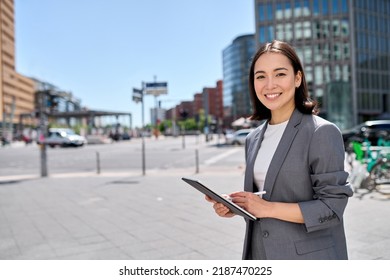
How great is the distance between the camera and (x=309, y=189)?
1.27 m

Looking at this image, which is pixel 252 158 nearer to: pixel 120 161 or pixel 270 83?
pixel 270 83

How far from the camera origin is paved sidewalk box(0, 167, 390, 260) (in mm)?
3568

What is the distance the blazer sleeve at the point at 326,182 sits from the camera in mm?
1202

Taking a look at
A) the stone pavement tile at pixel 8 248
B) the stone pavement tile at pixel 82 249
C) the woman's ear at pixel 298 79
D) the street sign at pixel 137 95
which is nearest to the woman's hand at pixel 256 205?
the woman's ear at pixel 298 79

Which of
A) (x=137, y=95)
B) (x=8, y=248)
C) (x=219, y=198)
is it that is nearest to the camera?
(x=219, y=198)

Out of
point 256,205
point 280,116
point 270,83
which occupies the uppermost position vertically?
point 270,83

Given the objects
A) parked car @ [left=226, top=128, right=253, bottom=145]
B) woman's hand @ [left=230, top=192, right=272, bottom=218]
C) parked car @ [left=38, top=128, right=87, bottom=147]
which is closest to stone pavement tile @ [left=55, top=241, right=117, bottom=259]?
woman's hand @ [left=230, top=192, right=272, bottom=218]

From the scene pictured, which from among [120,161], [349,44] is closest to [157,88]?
[120,161]

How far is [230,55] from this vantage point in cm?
298

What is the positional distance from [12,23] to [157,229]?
274 cm

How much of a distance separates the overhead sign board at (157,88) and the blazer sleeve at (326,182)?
1.69 meters

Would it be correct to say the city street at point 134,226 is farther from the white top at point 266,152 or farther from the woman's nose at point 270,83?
the woman's nose at point 270,83

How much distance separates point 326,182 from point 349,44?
5079 cm

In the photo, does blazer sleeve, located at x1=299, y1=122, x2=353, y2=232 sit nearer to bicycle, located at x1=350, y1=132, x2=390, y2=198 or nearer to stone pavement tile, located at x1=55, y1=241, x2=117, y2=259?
stone pavement tile, located at x1=55, y1=241, x2=117, y2=259
